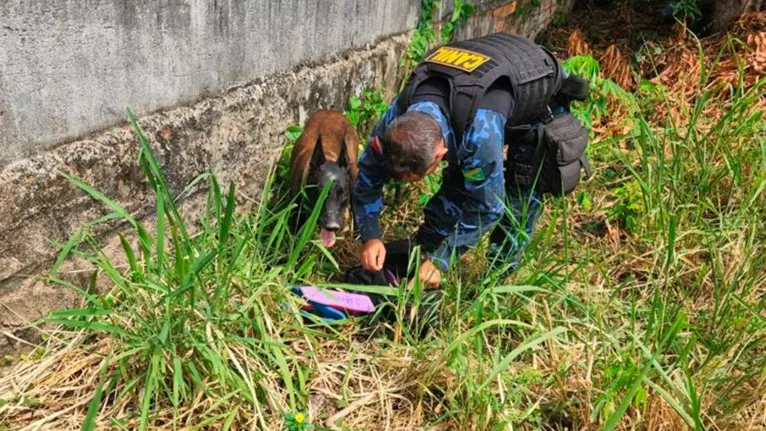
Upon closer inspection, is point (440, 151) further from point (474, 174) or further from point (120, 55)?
point (120, 55)

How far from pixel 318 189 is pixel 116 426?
4.77ft

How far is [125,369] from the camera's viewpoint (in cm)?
210

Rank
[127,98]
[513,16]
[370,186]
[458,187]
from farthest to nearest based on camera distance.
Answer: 1. [513,16]
2. [458,187]
3. [370,186]
4. [127,98]

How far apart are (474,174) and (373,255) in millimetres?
570

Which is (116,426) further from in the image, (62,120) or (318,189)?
(318,189)

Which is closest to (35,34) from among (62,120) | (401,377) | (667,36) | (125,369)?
(62,120)

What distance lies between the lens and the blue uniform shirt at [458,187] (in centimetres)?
247

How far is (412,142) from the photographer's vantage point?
7.54ft

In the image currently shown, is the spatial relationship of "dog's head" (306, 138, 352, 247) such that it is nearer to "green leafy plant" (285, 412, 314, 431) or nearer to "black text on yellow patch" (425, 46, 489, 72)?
"black text on yellow patch" (425, 46, 489, 72)

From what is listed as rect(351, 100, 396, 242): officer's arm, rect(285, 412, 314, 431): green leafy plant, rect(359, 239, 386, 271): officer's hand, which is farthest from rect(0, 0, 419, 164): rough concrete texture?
rect(285, 412, 314, 431): green leafy plant

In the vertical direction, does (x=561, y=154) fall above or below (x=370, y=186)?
above

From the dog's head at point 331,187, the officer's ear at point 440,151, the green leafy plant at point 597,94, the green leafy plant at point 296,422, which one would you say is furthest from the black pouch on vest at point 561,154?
the green leafy plant at point 597,94

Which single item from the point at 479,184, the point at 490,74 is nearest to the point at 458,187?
the point at 479,184

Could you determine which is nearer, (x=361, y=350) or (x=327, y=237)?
(x=361, y=350)
